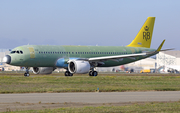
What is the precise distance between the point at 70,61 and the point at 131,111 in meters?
33.6

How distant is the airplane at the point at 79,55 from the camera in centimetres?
4641

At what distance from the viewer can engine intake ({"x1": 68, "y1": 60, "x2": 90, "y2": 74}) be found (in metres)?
46.4

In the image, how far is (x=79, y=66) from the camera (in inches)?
1828

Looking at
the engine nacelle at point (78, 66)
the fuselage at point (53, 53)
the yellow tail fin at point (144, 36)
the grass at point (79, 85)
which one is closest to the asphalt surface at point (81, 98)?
the grass at point (79, 85)

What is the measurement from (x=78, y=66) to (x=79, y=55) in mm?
4403

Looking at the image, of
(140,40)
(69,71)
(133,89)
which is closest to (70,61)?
(69,71)

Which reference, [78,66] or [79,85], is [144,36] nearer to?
[78,66]

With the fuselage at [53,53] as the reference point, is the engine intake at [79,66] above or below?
below

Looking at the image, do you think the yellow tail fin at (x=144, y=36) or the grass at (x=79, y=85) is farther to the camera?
the yellow tail fin at (x=144, y=36)

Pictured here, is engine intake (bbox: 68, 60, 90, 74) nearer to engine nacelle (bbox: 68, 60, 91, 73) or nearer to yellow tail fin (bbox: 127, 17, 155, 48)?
engine nacelle (bbox: 68, 60, 91, 73)

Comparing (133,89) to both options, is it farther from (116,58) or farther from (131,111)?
(116,58)

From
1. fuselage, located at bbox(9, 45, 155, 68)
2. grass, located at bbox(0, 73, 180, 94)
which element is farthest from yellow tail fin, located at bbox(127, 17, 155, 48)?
grass, located at bbox(0, 73, 180, 94)

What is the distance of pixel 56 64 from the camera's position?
48.5 meters

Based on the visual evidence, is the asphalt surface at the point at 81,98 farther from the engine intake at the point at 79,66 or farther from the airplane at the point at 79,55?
the airplane at the point at 79,55
